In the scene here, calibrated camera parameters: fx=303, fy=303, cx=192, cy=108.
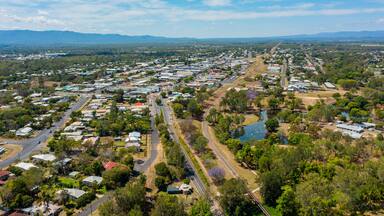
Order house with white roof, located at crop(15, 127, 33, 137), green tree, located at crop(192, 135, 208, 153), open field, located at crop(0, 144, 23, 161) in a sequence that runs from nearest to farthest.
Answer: green tree, located at crop(192, 135, 208, 153) < open field, located at crop(0, 144, 23, 161) < house with white roof, located at crop(15, 127, 33, 137)

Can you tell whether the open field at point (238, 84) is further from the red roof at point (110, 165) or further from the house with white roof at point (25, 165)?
the house with white roof at point (25, 165)

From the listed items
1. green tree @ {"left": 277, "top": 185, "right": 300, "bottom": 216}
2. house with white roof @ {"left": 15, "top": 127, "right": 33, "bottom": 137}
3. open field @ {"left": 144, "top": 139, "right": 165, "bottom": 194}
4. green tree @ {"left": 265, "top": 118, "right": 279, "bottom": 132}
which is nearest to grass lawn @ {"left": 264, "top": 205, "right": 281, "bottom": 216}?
green tree @ {"left": 277, "top": 185, "right": 300, "bottom": 216}

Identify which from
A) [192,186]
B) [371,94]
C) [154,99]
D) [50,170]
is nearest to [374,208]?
[192,186]

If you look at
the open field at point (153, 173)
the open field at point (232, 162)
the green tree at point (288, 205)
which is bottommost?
the open field at point (232, 162)

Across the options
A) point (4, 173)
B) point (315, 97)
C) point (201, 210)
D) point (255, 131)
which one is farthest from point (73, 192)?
point (315, 97)

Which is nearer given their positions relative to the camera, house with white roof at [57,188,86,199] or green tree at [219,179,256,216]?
green tree at [219,179,256,216]

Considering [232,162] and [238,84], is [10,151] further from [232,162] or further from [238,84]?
[238,84]

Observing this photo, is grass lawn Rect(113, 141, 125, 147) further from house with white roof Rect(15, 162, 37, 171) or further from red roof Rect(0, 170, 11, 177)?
red roof Rect(0, 170, 11, 177)

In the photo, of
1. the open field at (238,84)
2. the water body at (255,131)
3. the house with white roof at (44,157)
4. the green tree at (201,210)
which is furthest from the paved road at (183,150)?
the house with white roof at (44,157)

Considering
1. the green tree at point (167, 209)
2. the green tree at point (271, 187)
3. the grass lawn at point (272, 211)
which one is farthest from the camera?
Result: the green tree at point (271, 187)
